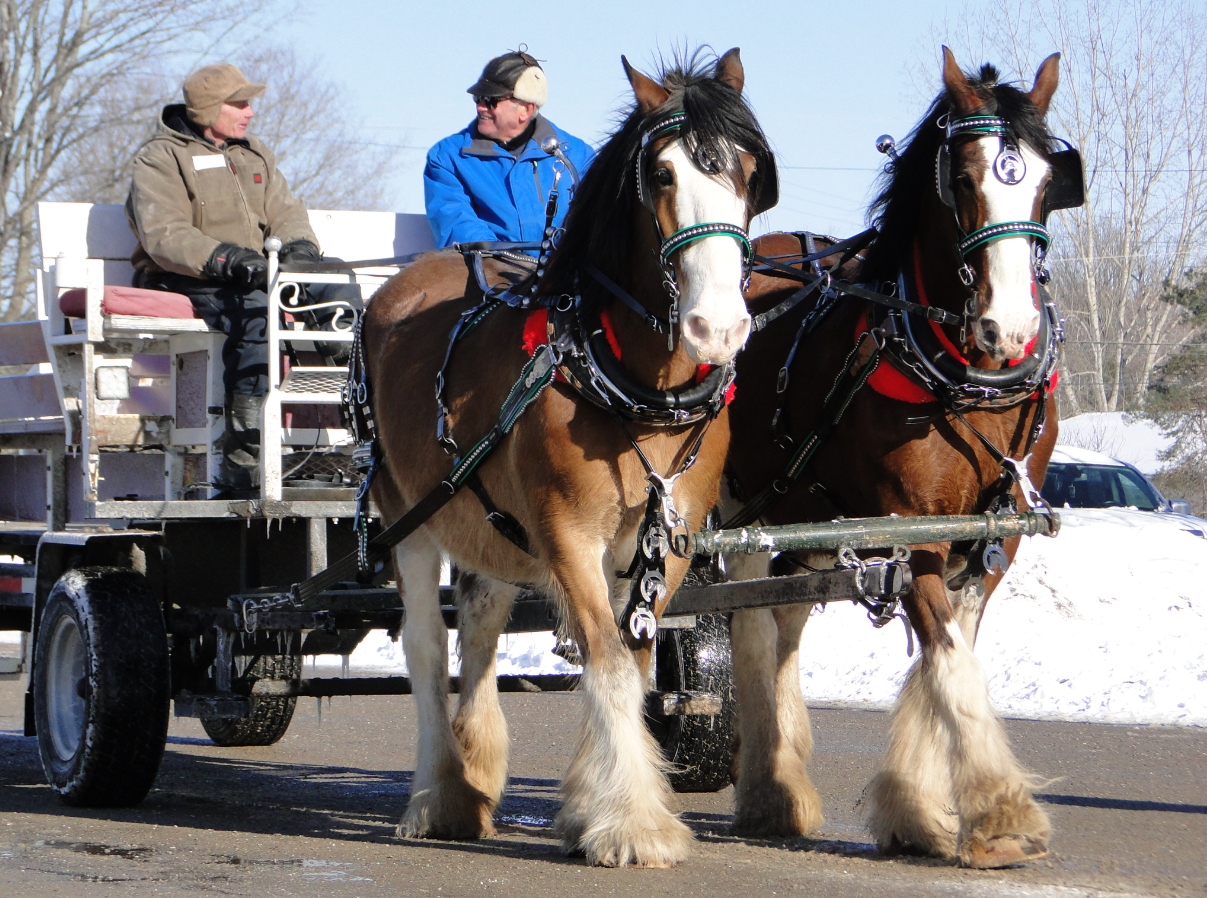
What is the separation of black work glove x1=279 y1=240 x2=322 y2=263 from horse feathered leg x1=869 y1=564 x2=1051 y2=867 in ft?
11.3

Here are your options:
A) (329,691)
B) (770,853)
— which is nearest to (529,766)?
(329,691)

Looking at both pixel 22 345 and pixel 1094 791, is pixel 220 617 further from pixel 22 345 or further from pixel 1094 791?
pixel 1094 791

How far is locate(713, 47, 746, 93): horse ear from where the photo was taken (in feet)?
14.4

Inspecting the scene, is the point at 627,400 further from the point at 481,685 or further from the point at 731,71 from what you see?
the point at 481,685

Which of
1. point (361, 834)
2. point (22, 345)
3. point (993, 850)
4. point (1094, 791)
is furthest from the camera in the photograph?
point (22, 345)

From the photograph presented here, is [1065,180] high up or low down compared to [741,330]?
up

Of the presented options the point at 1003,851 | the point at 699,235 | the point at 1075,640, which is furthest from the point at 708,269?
the point at 1075,640

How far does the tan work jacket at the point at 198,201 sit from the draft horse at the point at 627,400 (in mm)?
2154

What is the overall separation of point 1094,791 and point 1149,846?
48.6 inches

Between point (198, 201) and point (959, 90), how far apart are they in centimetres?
359

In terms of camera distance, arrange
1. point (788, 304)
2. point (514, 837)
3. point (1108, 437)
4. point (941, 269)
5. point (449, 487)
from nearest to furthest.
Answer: point (941, 269) < point (449, 487) < point (514, 837) < point (788, 304) < point (1108, 437)

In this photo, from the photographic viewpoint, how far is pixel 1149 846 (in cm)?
494

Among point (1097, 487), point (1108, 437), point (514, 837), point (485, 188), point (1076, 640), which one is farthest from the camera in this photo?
point (1108, 437)

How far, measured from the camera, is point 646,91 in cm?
423
